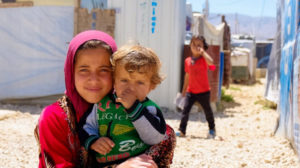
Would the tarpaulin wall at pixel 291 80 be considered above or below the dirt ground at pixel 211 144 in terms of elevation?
above

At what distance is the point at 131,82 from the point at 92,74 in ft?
0.63

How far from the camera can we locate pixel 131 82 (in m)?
1.67

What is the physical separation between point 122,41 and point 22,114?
7.90 ft

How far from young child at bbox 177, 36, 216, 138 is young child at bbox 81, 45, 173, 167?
3489 mm

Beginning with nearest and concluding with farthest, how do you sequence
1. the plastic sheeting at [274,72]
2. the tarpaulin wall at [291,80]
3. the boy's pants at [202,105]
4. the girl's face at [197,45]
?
the tarpaulin wall at [291,80] → the girl's face at [197,45] → the boy's pants at [202,105] → the plastic sheeting at [274,72]

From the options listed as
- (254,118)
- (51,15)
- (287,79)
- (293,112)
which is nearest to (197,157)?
(293,112)

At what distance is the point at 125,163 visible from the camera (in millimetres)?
1561

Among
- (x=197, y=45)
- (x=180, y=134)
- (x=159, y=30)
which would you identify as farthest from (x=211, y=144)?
(x=159, y=30)

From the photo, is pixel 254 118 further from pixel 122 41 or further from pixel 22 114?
pixel 22 114

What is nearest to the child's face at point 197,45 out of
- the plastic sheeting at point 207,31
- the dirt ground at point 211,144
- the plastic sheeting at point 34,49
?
the dirt ground at point 211,144

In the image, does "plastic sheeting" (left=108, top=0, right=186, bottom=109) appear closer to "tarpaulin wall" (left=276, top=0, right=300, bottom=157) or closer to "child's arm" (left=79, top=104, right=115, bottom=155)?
"tarpaulin wall" (left=276, top=0, right=300, bottom=157)

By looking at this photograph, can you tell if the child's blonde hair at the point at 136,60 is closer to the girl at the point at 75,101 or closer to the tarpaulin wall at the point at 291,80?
the girl at the point at 75,101

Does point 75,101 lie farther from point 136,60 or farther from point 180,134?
point 180,134

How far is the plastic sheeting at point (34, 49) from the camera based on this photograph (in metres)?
7.43
